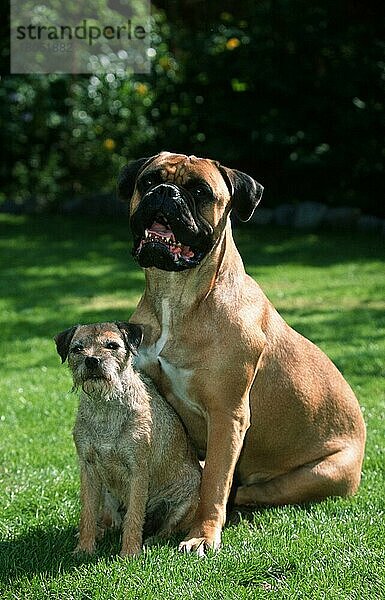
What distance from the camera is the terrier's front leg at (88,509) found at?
424 centimetres

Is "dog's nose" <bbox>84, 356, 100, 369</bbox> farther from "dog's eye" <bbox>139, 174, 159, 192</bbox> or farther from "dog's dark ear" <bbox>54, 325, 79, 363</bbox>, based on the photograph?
"dog's eye" <bbox>139, 174, 159, 192</bbox>

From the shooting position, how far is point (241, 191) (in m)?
4.55

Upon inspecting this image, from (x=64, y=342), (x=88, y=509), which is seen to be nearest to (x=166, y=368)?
(x=64, y=342)

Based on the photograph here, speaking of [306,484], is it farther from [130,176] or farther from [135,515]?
[130,176]

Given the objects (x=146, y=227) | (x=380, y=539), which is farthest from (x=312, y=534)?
(x=146, y=227)

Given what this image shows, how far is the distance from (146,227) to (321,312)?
5418mm

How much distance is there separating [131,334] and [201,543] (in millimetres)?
1029

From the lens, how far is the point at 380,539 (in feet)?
14.5

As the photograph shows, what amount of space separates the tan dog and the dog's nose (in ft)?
Result: 1.73

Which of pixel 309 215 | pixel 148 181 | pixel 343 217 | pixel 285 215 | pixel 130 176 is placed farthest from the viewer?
pixel 285 215

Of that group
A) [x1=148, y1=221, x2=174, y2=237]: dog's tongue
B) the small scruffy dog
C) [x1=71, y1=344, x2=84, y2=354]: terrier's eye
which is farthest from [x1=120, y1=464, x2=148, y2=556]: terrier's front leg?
[x1=148, y1=221, x2=174, y2=237]: dog's tongue

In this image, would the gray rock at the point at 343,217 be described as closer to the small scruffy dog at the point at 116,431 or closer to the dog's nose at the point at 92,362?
the small scruffy dog at the point at 116,431

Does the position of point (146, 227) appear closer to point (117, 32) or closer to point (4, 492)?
point (4, 492)

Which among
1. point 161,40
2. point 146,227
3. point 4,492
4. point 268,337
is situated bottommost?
point 4,492
